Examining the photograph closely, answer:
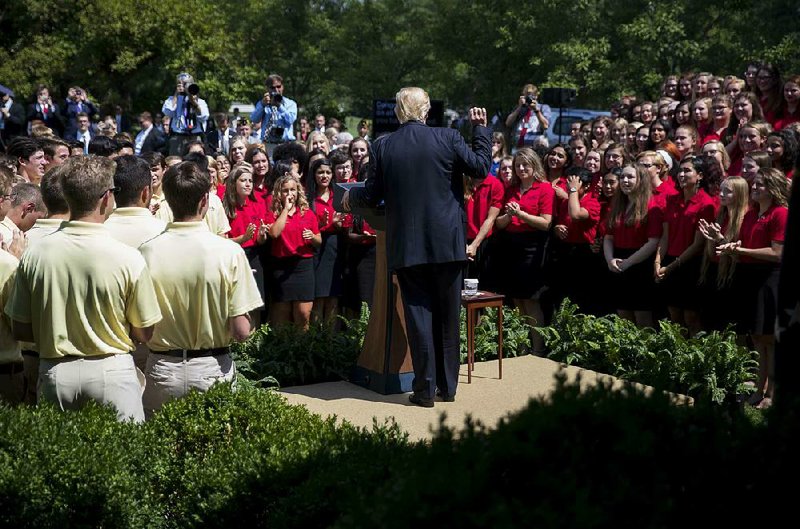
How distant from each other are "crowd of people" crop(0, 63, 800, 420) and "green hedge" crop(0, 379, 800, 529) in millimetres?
727

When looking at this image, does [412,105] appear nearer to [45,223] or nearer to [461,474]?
[45,223]

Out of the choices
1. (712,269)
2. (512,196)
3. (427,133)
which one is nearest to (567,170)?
(512,196)

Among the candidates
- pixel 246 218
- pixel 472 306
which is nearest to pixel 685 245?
pixel 472 306

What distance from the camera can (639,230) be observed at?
9.66m

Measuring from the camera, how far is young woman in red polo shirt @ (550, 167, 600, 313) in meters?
10.3

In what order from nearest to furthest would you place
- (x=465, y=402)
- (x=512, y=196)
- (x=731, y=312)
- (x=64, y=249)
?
(x=64, y=249), (x=465, y=402), (x=731, y=312), (x=512, y=196)

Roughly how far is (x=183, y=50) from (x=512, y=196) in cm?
2358

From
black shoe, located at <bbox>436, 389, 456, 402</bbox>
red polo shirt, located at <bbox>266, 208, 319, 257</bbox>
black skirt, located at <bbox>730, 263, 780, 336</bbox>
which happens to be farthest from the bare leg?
black skirt, located at <bbox>730, 263, 780, 336</bbox>

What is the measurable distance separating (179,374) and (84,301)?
2.50ft

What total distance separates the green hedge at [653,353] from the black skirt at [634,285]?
0.89 feet

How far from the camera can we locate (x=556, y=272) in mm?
10414

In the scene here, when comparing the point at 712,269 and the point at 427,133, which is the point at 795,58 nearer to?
the point at 712,269

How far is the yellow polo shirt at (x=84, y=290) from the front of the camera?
16.3ft

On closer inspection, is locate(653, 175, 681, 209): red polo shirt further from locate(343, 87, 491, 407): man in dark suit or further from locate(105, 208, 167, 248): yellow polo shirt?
locate(105, 208, 167, 248): yellow polo shirt
